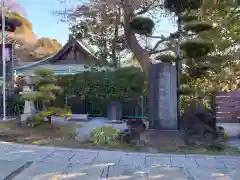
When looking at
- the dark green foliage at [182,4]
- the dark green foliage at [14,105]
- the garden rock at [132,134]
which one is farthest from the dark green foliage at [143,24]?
the dark green foliage at [14,105]

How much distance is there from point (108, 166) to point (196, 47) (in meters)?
4.56

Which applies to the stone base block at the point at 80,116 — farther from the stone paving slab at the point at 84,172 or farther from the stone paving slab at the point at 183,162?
the stone paving slab at the point at 84,172

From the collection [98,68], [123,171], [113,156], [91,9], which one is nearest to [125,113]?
[98,68]

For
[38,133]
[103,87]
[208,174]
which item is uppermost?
[103,87]

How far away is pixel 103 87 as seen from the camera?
12289 millimetres

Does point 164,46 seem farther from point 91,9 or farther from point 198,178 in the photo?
point 198,178

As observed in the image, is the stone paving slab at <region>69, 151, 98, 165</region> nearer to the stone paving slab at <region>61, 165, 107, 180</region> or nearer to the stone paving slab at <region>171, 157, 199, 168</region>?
the stone paving slab at <region>61, 165, 107, 180</region>

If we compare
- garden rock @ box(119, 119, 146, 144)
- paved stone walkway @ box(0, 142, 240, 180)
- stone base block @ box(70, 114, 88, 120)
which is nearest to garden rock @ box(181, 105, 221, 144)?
garden rock @ box(119, 119, 146, 144)

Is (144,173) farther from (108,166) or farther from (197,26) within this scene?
(197,26)

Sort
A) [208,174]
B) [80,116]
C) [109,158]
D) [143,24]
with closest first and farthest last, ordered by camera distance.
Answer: [208,174], [109,158], [143,24], [80,116]

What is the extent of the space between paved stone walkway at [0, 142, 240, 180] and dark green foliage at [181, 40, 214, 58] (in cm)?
344

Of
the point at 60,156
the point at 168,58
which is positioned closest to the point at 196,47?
the point at 168,58

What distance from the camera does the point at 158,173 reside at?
4621mm

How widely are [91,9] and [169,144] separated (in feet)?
19.5
